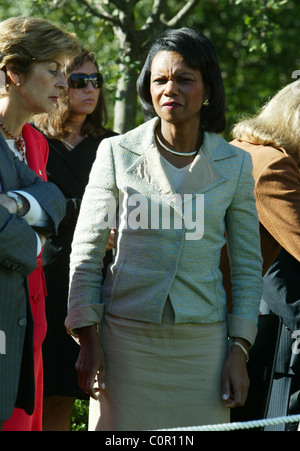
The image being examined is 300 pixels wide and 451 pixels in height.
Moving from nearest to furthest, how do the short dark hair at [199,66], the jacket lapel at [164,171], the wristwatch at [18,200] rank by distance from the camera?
the wristwatch at [18,200] < the jacket lapel at [164,171] < the short dark hair at [199,66]

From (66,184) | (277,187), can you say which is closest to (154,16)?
(66,184)

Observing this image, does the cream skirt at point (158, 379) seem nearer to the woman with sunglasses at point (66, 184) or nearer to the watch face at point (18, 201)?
the watch face at point (18, 201)

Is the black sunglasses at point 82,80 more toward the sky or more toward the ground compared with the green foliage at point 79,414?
more toward the sky

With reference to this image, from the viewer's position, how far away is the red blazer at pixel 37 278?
137 inches

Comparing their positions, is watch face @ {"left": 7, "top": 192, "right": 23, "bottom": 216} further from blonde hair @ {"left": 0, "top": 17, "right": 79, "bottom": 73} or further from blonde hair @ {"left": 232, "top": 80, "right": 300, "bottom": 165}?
blonde hair @ {"left": 232, "top": 80, "right": 300, "bottom": 165}

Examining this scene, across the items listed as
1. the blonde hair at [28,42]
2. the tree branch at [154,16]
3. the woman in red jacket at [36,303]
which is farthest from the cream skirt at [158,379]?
the tree branch at [154,16]

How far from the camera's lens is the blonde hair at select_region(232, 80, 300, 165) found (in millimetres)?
4156

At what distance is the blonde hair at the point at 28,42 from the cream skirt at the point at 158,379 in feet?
3.98

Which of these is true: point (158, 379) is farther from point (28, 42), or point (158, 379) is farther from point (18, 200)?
point (28, 42)

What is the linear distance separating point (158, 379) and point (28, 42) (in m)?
1.55

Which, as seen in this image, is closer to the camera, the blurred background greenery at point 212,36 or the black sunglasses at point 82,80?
the black sunglasses at point 82,80

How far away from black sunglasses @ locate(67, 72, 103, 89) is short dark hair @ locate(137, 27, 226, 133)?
1.44 meters

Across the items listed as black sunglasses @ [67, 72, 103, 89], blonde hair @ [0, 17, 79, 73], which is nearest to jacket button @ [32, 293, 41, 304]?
blonde hair @ [0, 17, 79, 73]

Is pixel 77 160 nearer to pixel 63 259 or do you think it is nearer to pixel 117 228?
pixel 63 259
